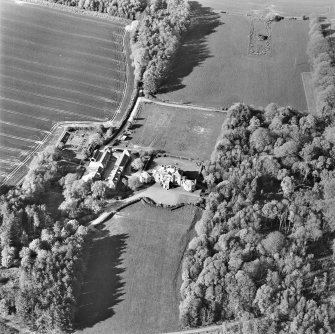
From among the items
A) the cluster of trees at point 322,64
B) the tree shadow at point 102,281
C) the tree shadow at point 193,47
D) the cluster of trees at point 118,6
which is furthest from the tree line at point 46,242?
the cluster of trees at point 118,6

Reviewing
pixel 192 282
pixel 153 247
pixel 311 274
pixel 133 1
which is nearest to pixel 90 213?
pixel 153 247

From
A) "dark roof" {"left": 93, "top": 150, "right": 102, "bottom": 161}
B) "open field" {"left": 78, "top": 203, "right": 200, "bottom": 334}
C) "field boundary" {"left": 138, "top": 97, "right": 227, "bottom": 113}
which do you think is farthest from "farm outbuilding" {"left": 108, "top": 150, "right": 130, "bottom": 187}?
"field boundary" {"left": 138, "top": 97, "right": 227, "bottom": 113}

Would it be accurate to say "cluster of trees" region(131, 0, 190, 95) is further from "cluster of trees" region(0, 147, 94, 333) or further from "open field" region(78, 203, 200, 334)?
"open field" region(78, 203, 200, 334)

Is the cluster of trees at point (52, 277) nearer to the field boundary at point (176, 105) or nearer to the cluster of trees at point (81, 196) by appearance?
the cluster of trees at point (81, 196)

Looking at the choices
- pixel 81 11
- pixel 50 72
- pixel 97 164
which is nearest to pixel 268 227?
pixel 97 164

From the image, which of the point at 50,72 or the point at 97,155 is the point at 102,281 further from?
the point at 50,72
